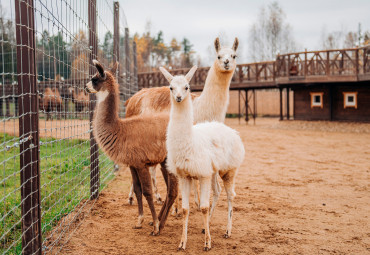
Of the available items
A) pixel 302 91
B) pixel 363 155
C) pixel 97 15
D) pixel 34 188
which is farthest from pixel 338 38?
pixel 34 188

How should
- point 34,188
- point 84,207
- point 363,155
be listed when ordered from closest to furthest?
point 34,188
point 84,207
point 363,155

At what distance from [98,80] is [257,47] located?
38.7 m

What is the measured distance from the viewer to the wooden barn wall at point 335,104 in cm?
1878

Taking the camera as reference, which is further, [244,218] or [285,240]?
[244,218]

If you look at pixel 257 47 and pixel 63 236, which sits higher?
pixel 257 47

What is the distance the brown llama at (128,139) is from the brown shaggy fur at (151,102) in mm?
1290

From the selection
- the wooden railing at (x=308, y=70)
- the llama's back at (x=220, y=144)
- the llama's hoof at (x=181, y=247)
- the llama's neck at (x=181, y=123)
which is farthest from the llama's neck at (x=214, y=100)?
the wooden railing at (x=308, y=70)

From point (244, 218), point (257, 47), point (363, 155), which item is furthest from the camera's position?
point (257, 47)

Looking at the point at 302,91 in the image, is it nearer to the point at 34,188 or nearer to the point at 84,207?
the point at 84,207

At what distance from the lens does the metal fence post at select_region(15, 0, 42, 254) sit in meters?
2.55

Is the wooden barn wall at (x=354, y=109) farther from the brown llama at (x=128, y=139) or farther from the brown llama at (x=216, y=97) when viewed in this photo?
the brown llama at (x=128, y=139)

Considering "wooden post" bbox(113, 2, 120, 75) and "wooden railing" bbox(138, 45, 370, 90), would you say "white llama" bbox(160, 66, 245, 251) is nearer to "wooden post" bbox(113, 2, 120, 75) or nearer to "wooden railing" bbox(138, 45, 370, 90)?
"wooden post" bbox(113, 2, 120, 75)

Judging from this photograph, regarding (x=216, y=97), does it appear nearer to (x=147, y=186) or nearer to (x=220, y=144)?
(x=220, y=144)

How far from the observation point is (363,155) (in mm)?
10047
